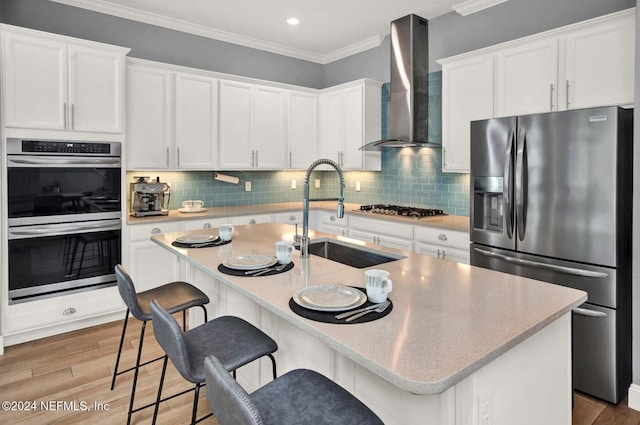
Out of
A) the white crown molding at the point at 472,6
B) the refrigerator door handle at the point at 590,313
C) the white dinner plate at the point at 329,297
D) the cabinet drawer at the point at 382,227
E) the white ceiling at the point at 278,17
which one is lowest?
the refrigerator door handle at the point at 590,313

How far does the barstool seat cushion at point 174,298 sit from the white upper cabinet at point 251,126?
7.33ft

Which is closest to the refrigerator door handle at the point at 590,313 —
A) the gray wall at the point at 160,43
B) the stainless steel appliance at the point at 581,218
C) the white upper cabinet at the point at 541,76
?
the stainless steel appliance at the point at 581,218

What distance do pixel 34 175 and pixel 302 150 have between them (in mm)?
2843

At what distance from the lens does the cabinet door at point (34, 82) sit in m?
3.02

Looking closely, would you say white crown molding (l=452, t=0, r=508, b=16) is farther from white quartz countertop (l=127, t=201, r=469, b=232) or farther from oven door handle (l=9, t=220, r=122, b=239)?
oven door handle (l=9, t=220, r=122, b=239)

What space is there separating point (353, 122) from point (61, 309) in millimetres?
3470

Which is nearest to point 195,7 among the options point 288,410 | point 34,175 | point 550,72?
point 34,175

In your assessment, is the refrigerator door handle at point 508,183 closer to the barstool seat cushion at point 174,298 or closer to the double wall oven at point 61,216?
the barstool seat cushion at point 174,298

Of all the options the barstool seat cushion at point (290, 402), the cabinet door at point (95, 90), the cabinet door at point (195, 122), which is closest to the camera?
the barstool seat cushion at point (290, 402)

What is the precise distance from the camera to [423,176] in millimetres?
4480

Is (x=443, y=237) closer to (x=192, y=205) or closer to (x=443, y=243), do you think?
(x=443, y=243)

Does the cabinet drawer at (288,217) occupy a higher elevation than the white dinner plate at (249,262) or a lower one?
higher

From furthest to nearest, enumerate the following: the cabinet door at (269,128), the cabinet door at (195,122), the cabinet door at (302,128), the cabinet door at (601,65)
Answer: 1. the cabinet door at (302,128)
2. the cabinet door at (269,128)
3. the cabinet door at (195,122)
4. the cabinet door at (601,65)

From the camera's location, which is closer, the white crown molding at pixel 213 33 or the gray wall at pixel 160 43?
the gray wall at pixel 160 43
